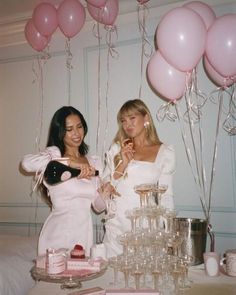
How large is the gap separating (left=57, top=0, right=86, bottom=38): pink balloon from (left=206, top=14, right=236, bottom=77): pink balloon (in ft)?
3.50

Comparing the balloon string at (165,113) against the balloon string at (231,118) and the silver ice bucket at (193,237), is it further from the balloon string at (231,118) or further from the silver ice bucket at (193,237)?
the silver ice bucket at (193,237)

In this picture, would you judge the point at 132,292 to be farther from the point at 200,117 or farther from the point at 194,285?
the point at 200,117

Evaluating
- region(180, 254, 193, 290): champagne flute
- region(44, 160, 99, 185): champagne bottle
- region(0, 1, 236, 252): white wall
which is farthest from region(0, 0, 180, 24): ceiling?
region(180, 254, 193, 290): champagne flute

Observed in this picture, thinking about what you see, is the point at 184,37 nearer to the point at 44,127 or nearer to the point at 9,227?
the point at 44,127

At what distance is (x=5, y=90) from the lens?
135 inches

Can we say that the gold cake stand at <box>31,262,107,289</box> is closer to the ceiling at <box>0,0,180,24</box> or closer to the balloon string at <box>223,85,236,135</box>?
the balloon string at <box>223,85,236,135</box>

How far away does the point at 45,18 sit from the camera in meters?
2.63

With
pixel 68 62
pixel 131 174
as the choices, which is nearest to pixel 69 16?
pixel 68 62

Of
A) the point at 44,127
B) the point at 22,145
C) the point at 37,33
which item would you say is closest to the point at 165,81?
the point at 37,33

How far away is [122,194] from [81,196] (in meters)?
0.28

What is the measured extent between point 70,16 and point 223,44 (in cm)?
122

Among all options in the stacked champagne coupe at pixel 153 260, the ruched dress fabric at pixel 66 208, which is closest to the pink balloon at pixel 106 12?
the ruched dress fabric at pixel 66 208

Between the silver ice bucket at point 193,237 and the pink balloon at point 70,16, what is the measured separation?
5.43 ft

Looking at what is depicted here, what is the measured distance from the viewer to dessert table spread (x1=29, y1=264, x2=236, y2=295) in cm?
143
